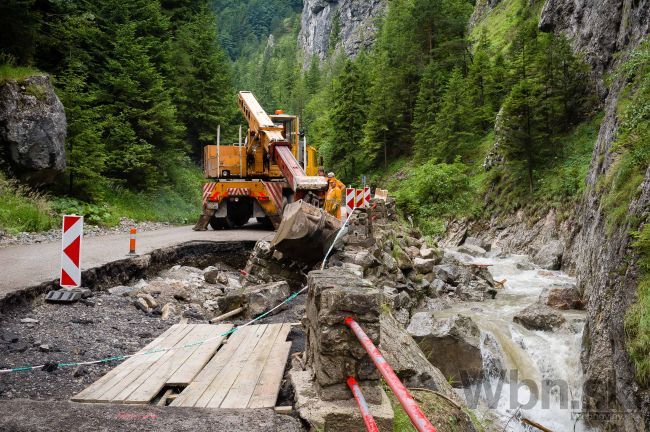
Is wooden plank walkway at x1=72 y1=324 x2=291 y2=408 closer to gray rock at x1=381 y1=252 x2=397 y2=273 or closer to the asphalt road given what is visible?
the asphalt road

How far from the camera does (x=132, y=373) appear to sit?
172 inches

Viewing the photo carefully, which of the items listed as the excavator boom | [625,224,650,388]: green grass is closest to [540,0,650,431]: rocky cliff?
[625,224,650,388]: green grass

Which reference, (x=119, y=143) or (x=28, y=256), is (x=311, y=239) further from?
(x=119, y=143)

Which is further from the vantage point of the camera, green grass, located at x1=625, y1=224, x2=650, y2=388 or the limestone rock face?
green grass, located at x1=625, y1=224, x2=650, y2=388

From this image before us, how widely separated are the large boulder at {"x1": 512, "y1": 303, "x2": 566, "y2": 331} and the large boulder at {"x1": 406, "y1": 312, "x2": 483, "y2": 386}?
2.23 metres

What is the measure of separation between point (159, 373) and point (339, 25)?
389ft

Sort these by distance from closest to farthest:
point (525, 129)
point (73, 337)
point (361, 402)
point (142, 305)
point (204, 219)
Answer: point (361, 402), point (73, 337), point (142, 305), point (204, 219), point (525, 129)

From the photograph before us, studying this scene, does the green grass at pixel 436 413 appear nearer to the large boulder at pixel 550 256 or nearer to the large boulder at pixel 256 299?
the large boulder at pixel 256 299

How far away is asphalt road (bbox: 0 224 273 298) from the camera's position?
7215mm

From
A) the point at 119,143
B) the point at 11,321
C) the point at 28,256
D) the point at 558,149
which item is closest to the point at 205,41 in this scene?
the point at 119,143

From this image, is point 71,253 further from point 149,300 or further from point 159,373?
point 159,373

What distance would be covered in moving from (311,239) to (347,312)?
5.52m

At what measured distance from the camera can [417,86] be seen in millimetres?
41781

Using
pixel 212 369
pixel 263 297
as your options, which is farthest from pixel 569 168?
pixel 212 369
